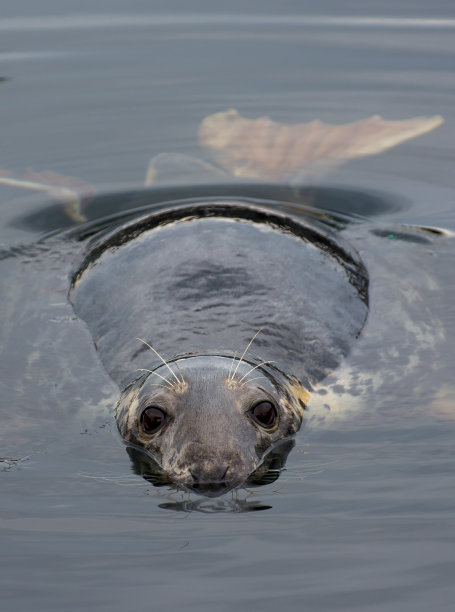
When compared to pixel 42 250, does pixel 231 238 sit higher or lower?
higher

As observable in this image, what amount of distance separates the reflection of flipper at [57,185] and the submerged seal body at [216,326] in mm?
813

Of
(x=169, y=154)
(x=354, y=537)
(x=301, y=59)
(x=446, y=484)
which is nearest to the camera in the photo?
(x=354, y=537)

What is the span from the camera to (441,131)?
26.6ft

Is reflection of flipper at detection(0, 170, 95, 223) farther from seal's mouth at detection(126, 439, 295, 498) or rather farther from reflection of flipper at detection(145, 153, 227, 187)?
seal's mouth at detection(126, 439, 295, 498)

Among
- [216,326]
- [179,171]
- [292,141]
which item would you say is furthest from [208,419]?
[292,141]

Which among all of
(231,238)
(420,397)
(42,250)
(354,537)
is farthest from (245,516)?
(42,250)

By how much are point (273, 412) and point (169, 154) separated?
3725 mm

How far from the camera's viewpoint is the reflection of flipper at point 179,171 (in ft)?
24.8

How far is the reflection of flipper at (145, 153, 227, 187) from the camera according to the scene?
757 cm

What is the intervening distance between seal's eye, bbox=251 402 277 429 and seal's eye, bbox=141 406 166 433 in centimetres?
43

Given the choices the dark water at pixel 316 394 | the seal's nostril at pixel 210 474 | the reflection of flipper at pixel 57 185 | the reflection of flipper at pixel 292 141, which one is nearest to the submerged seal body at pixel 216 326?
the seal's nostril at pixel 210 474

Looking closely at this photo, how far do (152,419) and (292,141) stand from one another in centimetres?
390

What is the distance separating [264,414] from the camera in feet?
15.3

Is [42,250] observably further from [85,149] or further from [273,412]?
[273,412]
